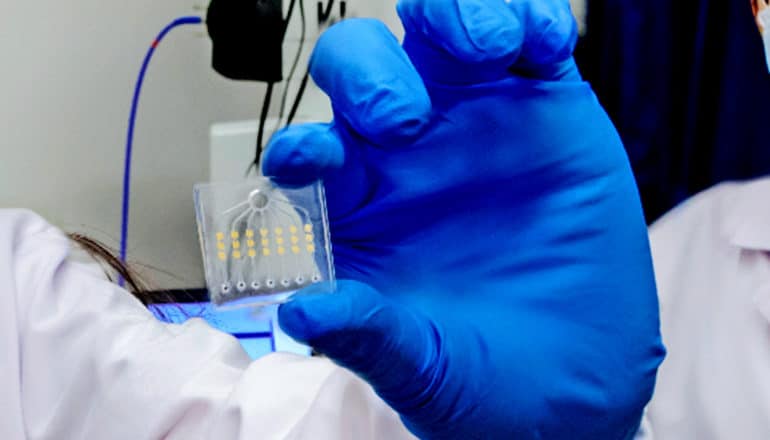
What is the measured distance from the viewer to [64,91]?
1122mm

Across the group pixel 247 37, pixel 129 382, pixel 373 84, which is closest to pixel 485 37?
pixel 373 84

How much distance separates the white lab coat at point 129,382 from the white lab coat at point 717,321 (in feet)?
1.17

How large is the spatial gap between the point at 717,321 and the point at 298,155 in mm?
503

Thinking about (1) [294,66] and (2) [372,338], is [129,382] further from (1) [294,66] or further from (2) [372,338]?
(1) [294,66]

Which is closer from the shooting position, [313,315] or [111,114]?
[313,315]

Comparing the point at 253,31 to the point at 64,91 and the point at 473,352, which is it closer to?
the point at 64,91

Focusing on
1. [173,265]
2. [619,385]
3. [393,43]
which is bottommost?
[173,265]

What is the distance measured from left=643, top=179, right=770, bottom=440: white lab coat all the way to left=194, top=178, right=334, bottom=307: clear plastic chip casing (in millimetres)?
436

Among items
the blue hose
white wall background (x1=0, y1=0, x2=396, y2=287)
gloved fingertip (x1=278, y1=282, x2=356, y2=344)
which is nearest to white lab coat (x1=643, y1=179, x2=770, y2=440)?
gloved fingertip (x1=278, y1=282, x2=356, y2=344)

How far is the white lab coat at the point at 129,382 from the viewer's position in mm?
547

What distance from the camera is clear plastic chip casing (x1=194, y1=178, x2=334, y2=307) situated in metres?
0.51

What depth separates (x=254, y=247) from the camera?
1.67ft

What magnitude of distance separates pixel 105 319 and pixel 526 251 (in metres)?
0.33

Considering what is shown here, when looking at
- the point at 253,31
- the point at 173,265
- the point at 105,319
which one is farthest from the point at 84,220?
the point at 105,319
